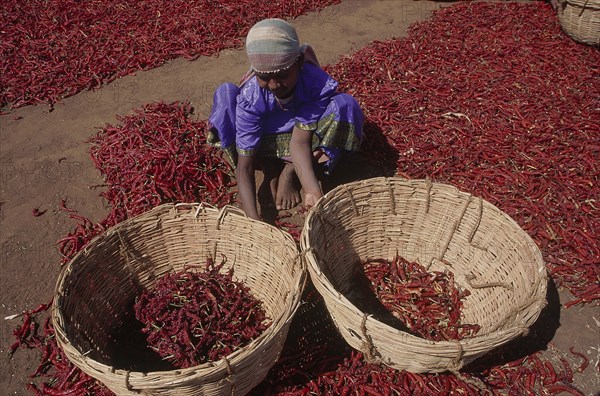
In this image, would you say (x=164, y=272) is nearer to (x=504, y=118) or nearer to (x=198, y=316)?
(x=198, y=316)

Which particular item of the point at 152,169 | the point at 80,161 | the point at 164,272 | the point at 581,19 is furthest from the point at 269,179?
the point at 581,19

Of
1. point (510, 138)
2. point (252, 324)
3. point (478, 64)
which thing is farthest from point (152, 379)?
point (478, 64)

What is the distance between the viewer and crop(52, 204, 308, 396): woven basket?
8.57 ft

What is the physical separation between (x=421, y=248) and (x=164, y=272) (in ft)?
6.51

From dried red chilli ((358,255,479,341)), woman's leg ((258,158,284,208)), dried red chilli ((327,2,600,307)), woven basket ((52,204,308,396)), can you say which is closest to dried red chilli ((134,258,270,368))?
woven basket ((52,204,308,396))

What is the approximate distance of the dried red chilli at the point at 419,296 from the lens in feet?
10.6

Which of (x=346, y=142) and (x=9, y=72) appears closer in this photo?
(x=346, y=142)

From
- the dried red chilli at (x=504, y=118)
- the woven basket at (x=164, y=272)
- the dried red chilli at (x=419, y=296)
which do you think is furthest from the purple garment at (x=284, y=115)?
the dried red chilli at (x=419, y=296)

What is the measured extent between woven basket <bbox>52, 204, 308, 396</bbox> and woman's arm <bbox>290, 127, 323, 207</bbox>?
733 millimetres

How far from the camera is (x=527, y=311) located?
2582 mm

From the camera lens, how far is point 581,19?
5949 millimetres

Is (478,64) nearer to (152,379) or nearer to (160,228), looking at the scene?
(160,228)

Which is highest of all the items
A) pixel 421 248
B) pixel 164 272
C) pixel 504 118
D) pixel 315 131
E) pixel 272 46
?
pixel 272 46

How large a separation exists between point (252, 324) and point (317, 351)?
0.47 meters
